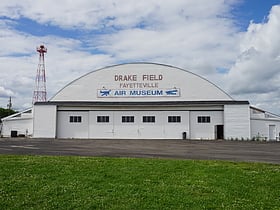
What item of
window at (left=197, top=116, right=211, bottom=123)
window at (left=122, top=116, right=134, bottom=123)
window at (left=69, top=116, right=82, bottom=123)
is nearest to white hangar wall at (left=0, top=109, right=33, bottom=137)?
window at (left=69, top=116, right=82, bottom=123)

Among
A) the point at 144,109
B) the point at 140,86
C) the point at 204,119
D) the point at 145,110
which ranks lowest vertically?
the point at 204,119

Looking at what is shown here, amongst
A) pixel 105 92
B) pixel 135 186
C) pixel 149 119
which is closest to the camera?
pixel 135 186

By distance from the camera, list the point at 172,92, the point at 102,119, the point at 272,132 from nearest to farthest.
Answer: the point at 102,119
the point at 272,132
the point at 172,92

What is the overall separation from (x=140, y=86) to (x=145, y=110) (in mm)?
3137

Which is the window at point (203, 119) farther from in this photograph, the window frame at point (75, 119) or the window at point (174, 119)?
the window frame at point (75, 119)

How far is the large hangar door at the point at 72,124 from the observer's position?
3594 cm

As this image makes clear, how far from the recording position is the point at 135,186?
8.09m

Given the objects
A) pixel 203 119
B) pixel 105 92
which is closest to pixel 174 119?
pixel 203 119

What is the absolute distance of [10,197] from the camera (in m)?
7.21

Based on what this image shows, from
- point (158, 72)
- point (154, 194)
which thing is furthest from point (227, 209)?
point (158, 72)

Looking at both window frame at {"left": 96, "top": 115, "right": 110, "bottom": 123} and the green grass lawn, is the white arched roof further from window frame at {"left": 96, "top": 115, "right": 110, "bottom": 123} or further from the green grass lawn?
the green grass lawn

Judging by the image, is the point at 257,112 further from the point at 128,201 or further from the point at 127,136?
the point at 128,201

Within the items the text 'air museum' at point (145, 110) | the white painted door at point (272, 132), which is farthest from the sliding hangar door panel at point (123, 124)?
the white painted door at point (272, 132)

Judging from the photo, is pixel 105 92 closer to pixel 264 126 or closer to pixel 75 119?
pixel 75 119
